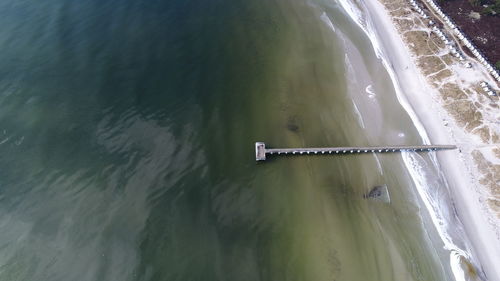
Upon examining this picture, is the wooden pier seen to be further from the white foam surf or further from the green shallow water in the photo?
the white foam surf

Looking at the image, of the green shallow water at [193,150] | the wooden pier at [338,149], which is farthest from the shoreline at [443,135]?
the green shallow water at [193,150]

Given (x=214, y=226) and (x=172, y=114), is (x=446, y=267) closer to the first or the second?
(x=214, y=226)

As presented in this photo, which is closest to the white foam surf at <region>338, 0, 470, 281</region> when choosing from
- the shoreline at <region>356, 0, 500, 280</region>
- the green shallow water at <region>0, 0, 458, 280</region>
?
the shoreline at <region>356, 0, 500, 280</region>

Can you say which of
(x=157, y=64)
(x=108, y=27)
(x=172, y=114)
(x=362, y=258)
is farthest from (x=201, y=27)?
(x=362, y=258)

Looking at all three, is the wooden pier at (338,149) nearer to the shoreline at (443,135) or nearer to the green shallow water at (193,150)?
the green shallow water at (193,150)

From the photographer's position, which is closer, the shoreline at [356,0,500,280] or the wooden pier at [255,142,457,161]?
the shoreline at [356,0,500,280]
